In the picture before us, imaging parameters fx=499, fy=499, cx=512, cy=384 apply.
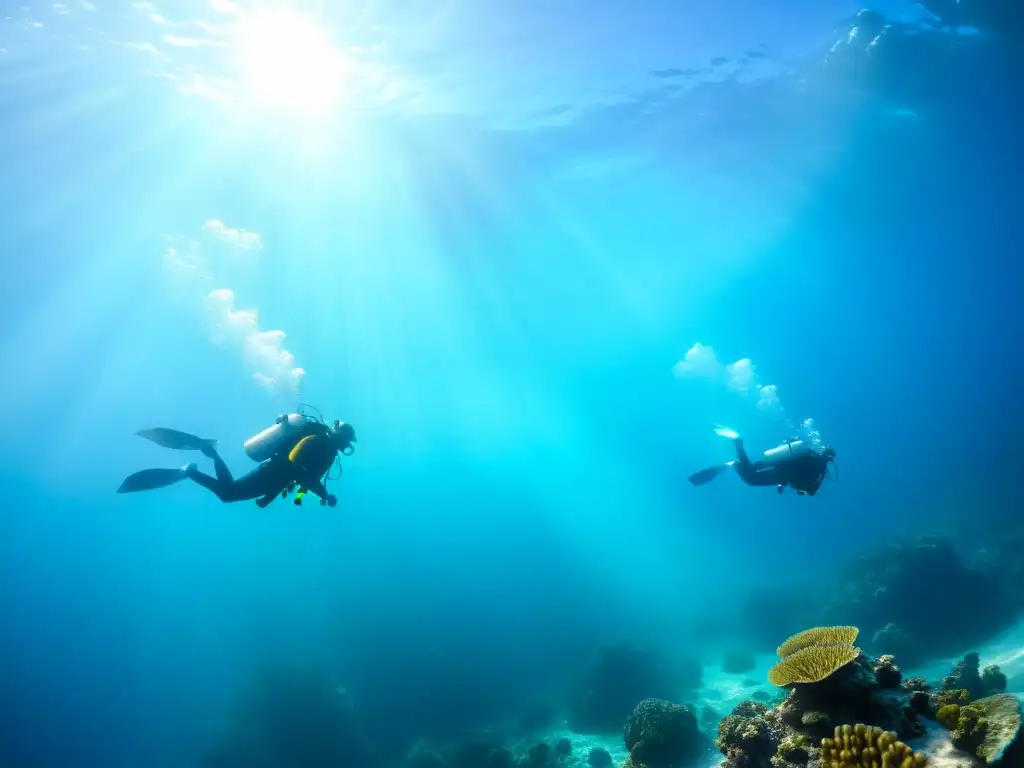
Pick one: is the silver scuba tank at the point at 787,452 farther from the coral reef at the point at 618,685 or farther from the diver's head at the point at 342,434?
the coral reef at the point at 618,685

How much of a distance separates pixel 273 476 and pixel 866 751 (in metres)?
8.57

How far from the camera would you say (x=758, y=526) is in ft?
210

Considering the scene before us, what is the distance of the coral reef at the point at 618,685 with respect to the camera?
18.0 m

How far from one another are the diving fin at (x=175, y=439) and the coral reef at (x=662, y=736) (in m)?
10.7

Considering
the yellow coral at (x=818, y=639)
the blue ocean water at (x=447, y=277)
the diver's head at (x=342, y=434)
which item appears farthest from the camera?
the blue ocean water at (x=447, y=277)

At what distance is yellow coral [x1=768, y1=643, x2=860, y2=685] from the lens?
5.02m

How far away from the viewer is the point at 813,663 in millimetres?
5297

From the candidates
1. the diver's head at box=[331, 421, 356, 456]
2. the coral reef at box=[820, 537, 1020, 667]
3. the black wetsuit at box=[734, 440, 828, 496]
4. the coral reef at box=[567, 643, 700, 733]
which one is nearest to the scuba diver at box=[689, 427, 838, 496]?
the black wetsuit at box=[734, 440, 828, 496]

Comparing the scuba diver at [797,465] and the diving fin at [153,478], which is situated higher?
the scuba diver at [797,465]

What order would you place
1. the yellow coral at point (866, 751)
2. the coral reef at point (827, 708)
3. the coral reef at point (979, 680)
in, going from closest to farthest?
the yellow coral at point (866, 751), the coral reef at point (827, 708), the coral reef at point (979, 680)

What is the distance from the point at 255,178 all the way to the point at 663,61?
895 inches

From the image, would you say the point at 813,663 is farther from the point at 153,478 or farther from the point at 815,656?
the point at 153,478

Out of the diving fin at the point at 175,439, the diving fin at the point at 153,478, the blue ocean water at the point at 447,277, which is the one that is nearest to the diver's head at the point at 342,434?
the diving fin at the point at 175,439

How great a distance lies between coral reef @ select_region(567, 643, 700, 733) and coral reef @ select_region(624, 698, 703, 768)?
24.8ft
